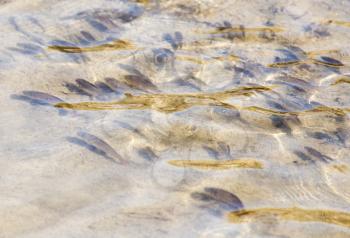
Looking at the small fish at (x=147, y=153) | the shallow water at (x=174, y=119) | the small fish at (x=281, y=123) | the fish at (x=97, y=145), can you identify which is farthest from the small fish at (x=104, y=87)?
the small fish at (x=281, y=123)

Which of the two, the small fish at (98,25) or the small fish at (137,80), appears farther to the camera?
the small fish at (98,25)

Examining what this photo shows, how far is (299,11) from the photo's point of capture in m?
4.34

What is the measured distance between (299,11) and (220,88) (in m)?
1.28

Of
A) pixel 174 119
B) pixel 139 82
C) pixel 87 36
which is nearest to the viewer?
pixel 174 119

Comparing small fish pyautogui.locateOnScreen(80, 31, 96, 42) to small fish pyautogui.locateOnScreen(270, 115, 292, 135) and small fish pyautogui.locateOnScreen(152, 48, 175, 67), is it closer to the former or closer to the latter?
small fish pyautogui.locateOnScreen(152, 48, 175, 67)

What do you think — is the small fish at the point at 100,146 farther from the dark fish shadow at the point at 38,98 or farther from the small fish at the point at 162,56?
→ the small fish at the point at 162,56

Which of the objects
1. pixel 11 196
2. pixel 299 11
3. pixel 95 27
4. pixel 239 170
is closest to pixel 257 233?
pixel 239 170

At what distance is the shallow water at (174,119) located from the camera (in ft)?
7.85

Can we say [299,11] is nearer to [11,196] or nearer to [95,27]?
[95,27]

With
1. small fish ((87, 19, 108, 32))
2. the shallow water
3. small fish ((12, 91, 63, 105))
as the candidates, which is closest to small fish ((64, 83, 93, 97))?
the shallow water

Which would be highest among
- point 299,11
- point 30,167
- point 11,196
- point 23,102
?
point 299,11

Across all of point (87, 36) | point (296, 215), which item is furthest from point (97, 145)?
point (87, 36)

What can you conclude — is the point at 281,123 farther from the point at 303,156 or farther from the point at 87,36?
the point at 87,36

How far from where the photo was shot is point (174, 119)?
2982mm
